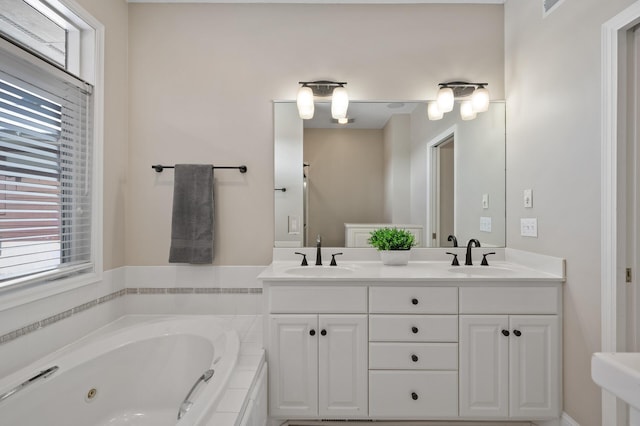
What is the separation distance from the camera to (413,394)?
170 cm

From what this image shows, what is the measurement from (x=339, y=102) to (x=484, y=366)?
1752mm

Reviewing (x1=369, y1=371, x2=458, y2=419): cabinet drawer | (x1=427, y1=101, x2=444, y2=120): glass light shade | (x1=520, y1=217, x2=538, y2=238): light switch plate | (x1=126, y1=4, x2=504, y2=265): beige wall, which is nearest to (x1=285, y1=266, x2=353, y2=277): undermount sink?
(x1=126, y1=4, x2=504, y2=265): beige wall

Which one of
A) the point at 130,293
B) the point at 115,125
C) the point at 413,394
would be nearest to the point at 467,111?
the point at 413,394

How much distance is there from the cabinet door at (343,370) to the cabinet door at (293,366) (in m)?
0.04

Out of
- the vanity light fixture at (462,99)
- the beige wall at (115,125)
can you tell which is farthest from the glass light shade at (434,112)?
the beige wall at (115,125)

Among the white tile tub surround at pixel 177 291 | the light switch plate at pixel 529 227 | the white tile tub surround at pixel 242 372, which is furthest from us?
the white tile tub surround at pixel 177 291

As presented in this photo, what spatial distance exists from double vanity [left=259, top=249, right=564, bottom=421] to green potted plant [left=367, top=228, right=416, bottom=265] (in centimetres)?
37

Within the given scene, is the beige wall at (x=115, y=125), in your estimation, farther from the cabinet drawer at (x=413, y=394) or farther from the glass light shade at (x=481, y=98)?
the glass light shade at (x=481, y=98)

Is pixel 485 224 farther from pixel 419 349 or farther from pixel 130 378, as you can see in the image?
pixel 130 378

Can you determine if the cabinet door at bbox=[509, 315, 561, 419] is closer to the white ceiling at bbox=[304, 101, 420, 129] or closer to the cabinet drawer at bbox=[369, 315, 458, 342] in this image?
the cabinet drawer at bbox=[369, 315, 458, 342]

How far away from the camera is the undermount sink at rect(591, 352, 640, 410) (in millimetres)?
720

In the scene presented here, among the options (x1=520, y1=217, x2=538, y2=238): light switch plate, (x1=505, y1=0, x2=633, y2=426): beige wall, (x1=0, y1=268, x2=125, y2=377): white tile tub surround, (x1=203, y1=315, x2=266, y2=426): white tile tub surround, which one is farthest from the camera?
(x1=520, y1=217, x2=538, y2=238): light switch plate

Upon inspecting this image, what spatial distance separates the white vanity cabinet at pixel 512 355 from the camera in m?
1.70

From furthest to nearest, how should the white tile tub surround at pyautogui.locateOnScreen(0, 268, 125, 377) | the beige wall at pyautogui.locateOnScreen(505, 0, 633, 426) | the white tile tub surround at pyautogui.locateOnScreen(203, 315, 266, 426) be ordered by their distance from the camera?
the beige wall at pyautogui.locateOnScreen(505, 0, 633, 426) < the white tile tub surround at pyautogui.locateOnScreen(0, 268, 125, 377) < the white tile tub surround at pyautogui.locateOnScreen(203, 315, 266, 426)
